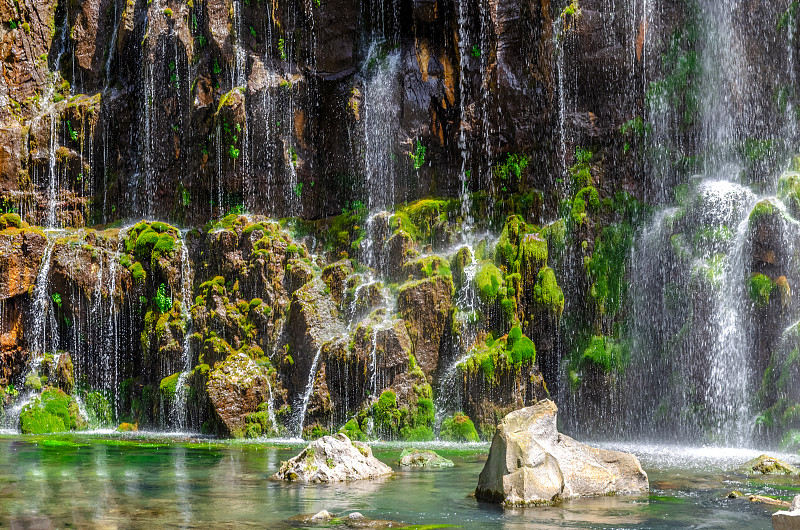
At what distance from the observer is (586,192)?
2909cm

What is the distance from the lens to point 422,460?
17.6m

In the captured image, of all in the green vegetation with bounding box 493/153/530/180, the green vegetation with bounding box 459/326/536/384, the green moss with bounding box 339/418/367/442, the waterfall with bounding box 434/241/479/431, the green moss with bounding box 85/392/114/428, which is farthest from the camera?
the green moss with bounding box 85/392/114/428

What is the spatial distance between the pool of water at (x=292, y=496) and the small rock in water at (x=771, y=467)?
45 centimetres

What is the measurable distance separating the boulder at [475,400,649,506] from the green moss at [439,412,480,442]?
40.1ft

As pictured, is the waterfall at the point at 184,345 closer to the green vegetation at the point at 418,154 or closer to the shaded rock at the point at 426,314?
the shaded rock at the point at 426,314

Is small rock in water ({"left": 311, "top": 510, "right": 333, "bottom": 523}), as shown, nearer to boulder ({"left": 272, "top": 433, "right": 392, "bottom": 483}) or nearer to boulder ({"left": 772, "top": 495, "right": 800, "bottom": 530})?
boulder ({"left": 272, "top": 433, "right": 392, "bottom": 483})

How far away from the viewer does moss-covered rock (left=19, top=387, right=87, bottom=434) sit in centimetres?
2905

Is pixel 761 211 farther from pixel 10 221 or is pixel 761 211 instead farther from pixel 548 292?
pixel 10 221

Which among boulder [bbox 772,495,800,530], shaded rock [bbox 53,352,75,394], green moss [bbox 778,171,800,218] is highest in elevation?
green moss [bbox 778,171,800,218]

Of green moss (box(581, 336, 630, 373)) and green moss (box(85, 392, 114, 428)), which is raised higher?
green moss (box(581, 336, 630, 373))

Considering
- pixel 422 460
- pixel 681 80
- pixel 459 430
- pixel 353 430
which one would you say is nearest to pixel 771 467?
pixel 422 460

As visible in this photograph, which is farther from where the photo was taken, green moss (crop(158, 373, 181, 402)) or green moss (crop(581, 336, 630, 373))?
green moss (crop(158, 373, 181, 402))

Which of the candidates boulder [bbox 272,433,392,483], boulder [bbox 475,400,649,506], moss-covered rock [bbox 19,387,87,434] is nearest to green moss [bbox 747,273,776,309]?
boulder [bbox 475,400,649,506]

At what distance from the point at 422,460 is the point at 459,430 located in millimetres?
8004
